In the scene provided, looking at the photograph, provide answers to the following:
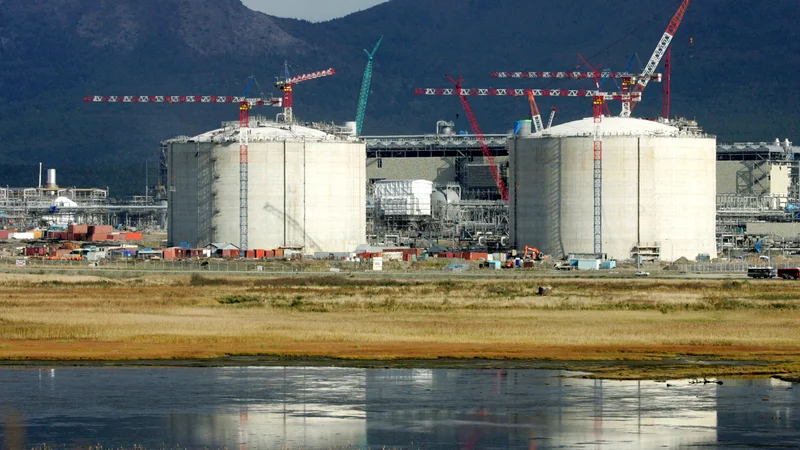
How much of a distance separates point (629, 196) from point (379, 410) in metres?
103

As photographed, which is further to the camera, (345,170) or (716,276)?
(345,170)

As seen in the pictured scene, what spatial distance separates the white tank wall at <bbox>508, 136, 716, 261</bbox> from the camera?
153m

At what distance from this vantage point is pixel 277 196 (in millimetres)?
157250

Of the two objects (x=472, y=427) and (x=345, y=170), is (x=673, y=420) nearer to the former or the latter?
(x=472, y=427)

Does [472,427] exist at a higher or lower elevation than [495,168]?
lower

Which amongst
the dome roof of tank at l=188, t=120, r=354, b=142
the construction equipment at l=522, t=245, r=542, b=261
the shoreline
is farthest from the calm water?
the dome roof of tank at l=188, t=120, r=354, b=142

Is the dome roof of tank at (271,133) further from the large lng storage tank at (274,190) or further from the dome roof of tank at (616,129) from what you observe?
the dome roof of tank at (616,129)

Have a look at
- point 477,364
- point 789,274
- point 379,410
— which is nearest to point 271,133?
point 789,274

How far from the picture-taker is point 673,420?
51.6 meters

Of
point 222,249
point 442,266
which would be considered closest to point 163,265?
point 222,249

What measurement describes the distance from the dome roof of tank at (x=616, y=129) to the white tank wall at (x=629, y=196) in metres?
1.51

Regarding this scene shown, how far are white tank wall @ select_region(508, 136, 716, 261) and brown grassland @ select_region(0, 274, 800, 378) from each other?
34.4 meters

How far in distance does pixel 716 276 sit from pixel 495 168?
69.1m

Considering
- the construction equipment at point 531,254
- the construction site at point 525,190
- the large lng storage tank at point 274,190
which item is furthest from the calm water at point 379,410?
the large lng storage tank at point 274,190
